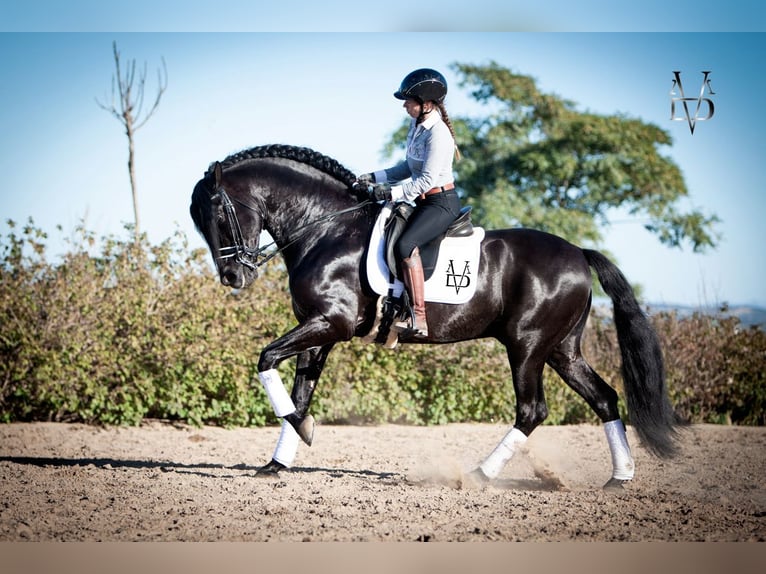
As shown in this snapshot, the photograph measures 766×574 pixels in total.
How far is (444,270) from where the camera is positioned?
5.71 m

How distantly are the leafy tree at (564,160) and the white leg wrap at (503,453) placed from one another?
56.1ft

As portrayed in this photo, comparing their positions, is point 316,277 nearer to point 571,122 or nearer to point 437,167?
point 437,167

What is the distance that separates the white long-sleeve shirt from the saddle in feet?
0.39

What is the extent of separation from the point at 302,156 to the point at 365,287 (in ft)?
3.79

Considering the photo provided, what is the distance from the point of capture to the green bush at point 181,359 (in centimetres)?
822

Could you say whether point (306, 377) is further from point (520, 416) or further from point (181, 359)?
point (181, 359)

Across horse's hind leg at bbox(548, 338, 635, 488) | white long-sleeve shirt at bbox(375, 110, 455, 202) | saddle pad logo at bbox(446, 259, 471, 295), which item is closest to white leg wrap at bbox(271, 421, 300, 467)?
saddle pad logo at bbox(446, 259, 471, 295)

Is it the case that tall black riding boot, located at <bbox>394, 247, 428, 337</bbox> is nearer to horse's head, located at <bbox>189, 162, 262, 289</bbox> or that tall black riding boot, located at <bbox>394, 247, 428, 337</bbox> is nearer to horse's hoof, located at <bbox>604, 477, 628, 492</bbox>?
horse's head, located at <bbox>189, 162, 262, 289</bbox>

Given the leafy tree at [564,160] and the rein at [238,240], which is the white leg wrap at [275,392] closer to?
the rein at [238,240]

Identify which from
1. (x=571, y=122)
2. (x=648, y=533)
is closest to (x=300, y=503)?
(x=648, y=533)

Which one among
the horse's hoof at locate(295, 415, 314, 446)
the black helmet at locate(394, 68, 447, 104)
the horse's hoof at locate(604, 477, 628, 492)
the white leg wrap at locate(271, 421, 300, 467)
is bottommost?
the horse's hoof at locate(604, 477, 628, 492)

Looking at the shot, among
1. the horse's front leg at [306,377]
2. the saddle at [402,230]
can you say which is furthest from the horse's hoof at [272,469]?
the saddle at [402,230]

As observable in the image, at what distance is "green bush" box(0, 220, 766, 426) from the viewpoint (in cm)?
822

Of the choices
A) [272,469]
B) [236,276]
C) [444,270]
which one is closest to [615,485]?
[444,270]
